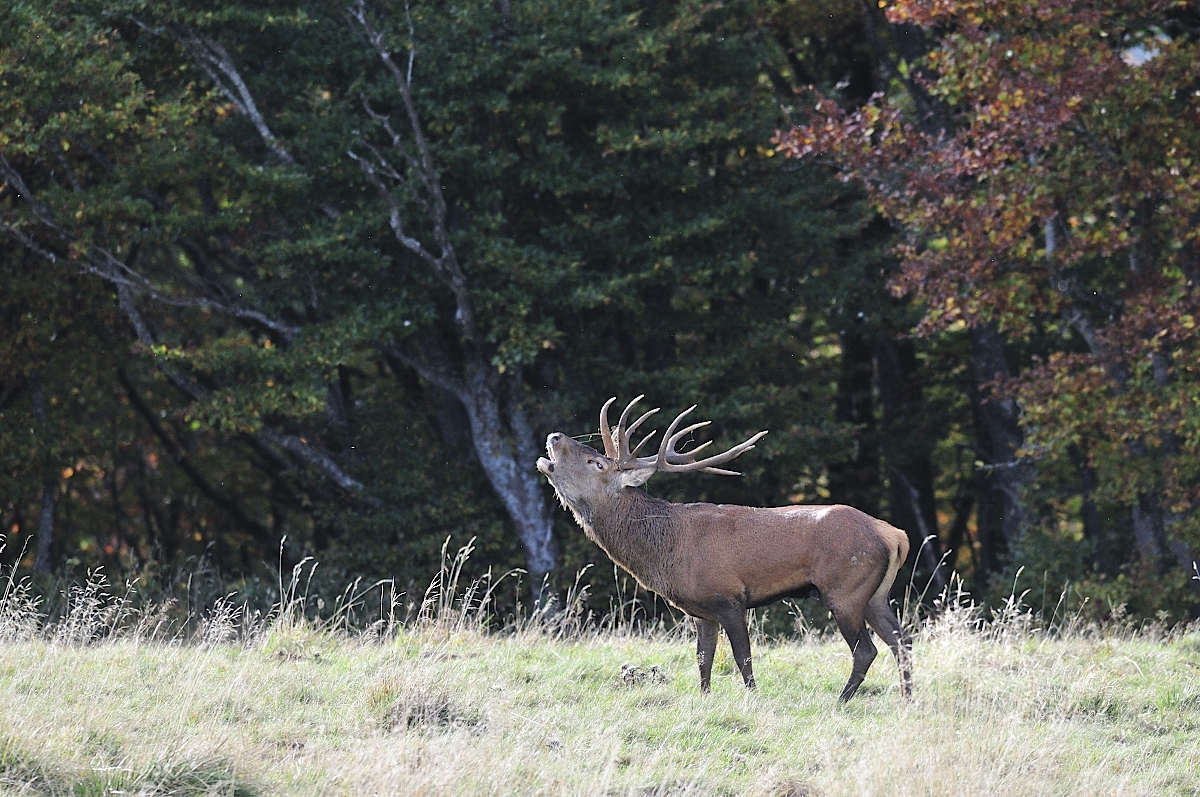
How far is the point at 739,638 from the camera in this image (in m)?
7.84

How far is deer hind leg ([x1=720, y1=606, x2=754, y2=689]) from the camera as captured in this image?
7797 millimetres

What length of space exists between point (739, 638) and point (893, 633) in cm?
90

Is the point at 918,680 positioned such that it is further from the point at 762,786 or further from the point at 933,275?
the point at 933,275

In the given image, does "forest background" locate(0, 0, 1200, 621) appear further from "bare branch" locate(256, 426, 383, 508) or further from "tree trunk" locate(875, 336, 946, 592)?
"tree trunk" locate(875, 336, 946, 592)

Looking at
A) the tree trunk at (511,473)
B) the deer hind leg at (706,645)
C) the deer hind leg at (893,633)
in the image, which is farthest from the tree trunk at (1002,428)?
the deer hind leg at (706,645)

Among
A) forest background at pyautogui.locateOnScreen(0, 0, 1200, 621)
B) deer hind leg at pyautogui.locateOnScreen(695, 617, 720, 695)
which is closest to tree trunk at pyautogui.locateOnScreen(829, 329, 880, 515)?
forest background at pyautogui.locateOnScreen(0, 0, 1200, 621)

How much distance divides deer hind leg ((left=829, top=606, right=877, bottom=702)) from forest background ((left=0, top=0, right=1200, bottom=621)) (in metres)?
6.87

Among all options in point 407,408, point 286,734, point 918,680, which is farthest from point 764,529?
point 407,408

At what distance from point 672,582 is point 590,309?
1002 centimetres

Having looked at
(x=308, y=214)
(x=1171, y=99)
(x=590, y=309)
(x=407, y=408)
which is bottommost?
(x=407, y=408)

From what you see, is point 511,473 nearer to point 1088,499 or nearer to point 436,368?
point 436,368

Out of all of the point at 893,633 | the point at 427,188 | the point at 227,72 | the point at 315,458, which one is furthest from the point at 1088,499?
the point at 227,72

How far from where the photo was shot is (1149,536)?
Answer: 1546 centimetres

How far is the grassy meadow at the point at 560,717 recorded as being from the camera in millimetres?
5656
